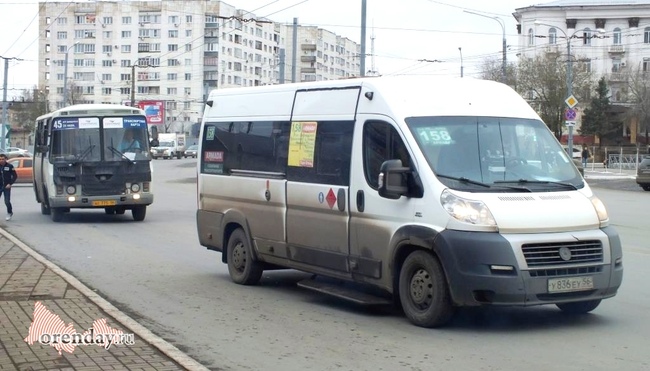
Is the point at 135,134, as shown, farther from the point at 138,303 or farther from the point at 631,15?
the point at 631,15

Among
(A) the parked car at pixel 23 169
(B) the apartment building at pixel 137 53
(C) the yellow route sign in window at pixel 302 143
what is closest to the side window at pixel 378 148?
(C) the yellow route sign in window at pixel 302 143

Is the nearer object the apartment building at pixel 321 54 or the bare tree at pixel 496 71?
the bare tree at pixel 496 71

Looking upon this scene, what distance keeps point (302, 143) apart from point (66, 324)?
339 cm

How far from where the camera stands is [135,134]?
2316 cm

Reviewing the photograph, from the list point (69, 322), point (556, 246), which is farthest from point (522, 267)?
point (69, 322)

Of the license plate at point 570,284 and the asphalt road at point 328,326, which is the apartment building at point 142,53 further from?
the license plate at point 570,284

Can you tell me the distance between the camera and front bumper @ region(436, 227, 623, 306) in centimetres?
851

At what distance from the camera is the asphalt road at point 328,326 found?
7824mm

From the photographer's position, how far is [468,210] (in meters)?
8.69

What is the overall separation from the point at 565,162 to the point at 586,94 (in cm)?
5817

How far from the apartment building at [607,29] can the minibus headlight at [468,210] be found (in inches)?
2756

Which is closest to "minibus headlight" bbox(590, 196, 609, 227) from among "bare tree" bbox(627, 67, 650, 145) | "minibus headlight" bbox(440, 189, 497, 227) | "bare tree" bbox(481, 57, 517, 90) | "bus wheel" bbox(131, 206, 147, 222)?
"minibus headlight" bbox(440, 189, 497, 227)

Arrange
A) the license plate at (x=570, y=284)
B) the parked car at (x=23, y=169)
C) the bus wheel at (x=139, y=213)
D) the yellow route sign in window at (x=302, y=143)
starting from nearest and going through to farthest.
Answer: the license plate at (x=570, y=284), the yellow route sign in window at (x=302, y=143), the bus wheel at (x=139, y=213), the parked car at (x=23, y=169)

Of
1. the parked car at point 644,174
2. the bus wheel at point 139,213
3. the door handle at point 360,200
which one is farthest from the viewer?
the parked car at point 644,174
